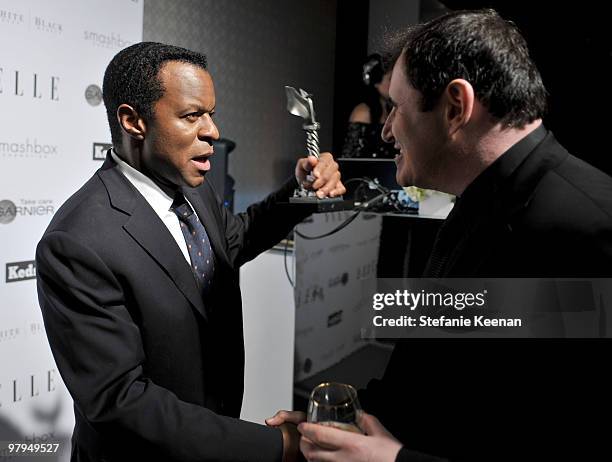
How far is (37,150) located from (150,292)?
1.32 meters

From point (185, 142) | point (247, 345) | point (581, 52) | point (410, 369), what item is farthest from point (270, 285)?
point (581, 52)

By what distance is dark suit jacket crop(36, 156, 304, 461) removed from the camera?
3.81 feet

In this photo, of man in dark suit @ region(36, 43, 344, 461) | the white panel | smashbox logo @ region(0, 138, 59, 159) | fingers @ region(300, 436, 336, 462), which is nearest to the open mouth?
man in dark suit @ region(36, 43, 344, 461)

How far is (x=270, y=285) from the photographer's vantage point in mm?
2848

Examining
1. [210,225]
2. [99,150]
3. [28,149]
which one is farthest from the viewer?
[99,150]

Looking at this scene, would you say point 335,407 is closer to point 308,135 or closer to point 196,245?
point 196,245

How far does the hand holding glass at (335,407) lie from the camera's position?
1025 millimetres

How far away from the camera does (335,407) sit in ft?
3.35

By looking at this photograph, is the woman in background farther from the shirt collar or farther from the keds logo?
the shirt collar

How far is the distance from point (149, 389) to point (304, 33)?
4.62 metres

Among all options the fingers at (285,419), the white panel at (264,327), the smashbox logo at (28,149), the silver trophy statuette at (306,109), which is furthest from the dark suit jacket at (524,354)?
the smashbox logo at (28,149)

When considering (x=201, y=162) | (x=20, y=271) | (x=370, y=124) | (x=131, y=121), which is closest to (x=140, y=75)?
(x=131, y=121)

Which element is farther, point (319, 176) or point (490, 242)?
point (319, 176)

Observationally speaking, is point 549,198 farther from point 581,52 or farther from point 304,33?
point 304,33
